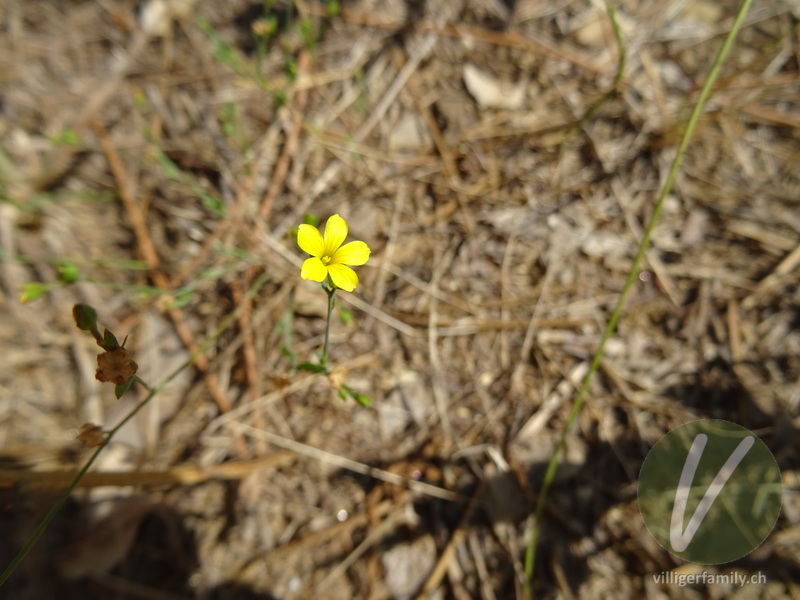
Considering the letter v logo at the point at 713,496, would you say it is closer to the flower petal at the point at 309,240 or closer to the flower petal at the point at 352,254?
the flower petal at the point at 352,254

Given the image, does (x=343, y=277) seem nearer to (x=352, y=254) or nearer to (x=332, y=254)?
(x=352, y=254)

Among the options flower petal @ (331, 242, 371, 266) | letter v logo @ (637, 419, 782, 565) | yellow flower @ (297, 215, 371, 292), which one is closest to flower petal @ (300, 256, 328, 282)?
yellow flower @ (297, 215, 371, 292)

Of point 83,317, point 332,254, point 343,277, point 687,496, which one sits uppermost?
point 332,254

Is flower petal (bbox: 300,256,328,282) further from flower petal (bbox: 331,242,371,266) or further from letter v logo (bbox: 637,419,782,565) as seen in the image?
Result: letter v logo (bbox: 637,419,782,565)

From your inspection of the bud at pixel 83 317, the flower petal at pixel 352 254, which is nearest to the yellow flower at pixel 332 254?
the flower petal at pixel 352 254

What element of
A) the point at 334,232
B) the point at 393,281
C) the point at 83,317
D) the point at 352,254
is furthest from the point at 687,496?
the point at 83,317
